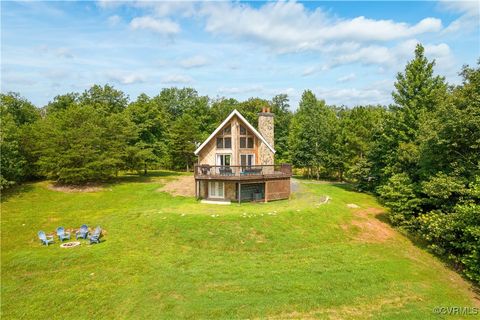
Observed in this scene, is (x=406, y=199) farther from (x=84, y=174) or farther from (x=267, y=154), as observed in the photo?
(x=84, y=174)

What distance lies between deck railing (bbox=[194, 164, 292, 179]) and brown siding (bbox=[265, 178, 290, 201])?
0.70m

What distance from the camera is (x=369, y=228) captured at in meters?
22.7

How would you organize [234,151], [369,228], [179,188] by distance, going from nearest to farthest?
[369,228] < [234,151] < [179,188]

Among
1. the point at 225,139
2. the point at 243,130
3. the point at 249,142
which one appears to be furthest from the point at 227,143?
the point at 249,142

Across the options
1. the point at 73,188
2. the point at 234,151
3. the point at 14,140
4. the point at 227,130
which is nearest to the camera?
the point at 234,151

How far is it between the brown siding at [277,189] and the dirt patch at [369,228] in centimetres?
604

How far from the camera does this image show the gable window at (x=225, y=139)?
29297 mm

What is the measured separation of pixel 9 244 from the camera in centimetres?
1811

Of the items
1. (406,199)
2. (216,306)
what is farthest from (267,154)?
(216,306)

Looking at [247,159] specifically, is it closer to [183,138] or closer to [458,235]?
[458,235]

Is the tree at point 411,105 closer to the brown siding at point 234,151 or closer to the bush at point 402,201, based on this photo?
the bush at point 402,201

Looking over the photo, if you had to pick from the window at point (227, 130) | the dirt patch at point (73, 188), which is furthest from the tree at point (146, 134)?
the window at point (227, 130)

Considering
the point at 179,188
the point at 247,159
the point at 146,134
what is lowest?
the point at 179,188

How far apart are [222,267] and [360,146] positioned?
31.9m
